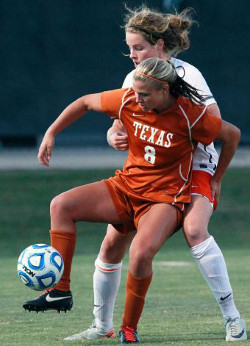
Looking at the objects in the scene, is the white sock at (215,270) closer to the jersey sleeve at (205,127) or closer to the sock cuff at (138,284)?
the sock cuff at (138,284)

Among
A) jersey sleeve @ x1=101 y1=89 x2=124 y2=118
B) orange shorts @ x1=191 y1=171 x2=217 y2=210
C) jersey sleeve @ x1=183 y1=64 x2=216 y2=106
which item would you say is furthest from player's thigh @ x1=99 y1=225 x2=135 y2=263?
jersey sleeve @ x1=183 y1=64 x2=216 y2=106

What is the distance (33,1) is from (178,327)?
1260 centimetres

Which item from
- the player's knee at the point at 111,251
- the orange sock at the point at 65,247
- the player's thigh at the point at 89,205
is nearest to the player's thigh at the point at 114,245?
the player's knee at the point at 111,251

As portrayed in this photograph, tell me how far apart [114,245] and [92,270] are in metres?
5.00

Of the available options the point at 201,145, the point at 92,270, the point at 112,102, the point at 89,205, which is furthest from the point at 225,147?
the point at 92,270

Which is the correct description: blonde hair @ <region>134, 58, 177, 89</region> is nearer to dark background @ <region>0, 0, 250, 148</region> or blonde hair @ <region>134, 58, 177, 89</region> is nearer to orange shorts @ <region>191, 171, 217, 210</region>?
orange shorts @ <region>191, 171, 217, 210</region>

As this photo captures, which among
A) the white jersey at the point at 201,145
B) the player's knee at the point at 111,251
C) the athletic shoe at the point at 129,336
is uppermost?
the white jersey at the point at 201,145

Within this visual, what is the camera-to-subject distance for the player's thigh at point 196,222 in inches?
257

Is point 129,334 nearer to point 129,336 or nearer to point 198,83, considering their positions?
point 129,336

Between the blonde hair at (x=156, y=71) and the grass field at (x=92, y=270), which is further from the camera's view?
the grass field at (x=92, y=270)

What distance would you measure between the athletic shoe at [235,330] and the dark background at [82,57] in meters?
12.5

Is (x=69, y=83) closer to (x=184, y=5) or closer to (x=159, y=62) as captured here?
(x=184, y=5)

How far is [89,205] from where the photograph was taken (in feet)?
21.9

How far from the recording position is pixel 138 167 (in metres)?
6.76
